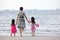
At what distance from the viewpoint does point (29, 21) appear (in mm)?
3996

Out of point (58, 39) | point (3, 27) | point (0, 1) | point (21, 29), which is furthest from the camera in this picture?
point (3, 27)

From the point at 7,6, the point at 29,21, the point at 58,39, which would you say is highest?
the point at 7,6

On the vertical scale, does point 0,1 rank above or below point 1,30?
above

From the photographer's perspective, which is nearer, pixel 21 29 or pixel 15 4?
pixel 21 29

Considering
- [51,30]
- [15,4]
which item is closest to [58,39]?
[51,30]

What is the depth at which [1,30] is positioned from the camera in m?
4.41

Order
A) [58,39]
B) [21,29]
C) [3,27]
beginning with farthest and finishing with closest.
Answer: [3,27] → [21,29] → [58,39]

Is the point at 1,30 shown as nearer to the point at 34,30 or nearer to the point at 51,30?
the point at 34,30

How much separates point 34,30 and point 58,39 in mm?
594

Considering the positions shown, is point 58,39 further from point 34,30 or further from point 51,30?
point 51,30

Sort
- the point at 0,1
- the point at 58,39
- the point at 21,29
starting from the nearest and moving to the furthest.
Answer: the point at 58,39 < the point at 21,29 < the point at 0,1

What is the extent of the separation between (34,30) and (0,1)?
900 millimetres

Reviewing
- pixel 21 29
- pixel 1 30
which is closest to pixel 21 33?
pixel 21 29

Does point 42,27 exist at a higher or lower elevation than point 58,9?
lower
